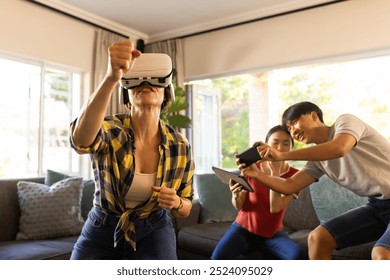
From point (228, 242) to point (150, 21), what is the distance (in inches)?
84.8

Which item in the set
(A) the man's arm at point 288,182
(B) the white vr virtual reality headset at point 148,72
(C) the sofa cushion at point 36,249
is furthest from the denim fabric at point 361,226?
(C) the sofa cushion at point 36,249

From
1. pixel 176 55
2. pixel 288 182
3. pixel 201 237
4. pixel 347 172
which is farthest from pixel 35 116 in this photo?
pixel 347 172

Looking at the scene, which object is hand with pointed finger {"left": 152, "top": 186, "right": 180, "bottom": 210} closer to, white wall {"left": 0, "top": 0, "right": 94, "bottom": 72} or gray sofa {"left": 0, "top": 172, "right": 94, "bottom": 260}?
gray sofa {"left": 0, "top": 172, "right": 94, "bottom": 260}

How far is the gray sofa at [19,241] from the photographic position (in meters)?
1.67

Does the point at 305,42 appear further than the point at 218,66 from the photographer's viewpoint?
No

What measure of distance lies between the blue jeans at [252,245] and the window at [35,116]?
177cm

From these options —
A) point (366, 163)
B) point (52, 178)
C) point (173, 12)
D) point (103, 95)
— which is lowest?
point (52, 178)

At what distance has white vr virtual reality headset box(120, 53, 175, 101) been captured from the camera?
98cm

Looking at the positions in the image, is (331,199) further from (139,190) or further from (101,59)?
(101,59)

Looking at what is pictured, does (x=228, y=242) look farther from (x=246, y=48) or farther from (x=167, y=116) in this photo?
(x=246, y=48)

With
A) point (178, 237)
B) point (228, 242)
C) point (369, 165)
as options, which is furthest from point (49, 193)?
point (369, 165)

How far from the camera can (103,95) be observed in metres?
0.77

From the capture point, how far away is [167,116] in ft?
9.39

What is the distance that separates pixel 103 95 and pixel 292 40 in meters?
2.36
